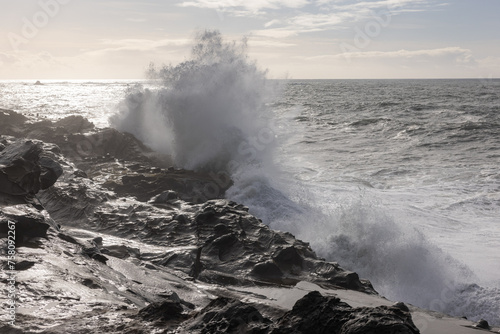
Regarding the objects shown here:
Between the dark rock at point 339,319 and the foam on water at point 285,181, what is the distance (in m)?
4.37

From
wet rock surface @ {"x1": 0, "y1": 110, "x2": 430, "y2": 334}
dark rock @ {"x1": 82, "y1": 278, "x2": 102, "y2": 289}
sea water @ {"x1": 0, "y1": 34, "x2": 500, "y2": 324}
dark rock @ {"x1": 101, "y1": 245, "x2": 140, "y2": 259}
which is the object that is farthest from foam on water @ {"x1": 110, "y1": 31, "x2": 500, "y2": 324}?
dark rock @ {"x1": 82, "y1": 278, "x2": 102, "y2": 289}

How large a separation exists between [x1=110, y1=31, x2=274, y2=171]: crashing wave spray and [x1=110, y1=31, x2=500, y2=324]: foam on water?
37 millimetres

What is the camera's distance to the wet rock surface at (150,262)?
352cm

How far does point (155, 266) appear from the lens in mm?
6383

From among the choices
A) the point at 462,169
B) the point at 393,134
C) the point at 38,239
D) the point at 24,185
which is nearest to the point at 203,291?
the point at 38,239

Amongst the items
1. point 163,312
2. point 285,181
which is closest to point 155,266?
point 163,312

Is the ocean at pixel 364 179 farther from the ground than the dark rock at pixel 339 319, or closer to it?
closer to it

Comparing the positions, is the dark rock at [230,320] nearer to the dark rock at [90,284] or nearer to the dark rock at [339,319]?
the dark rock at [339,319]

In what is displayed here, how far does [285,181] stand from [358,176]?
2809mm

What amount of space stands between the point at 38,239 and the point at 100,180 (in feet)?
18.9

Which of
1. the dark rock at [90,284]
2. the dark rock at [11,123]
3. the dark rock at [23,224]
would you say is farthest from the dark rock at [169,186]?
the dark rock at [11,123]

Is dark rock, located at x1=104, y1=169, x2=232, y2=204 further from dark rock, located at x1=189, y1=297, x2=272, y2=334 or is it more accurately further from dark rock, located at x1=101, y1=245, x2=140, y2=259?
dark rock, located at x1=189, y1=297, x2=272, y2=334

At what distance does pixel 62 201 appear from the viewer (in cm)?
894

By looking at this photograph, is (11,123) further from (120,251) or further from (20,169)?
(120,251)
